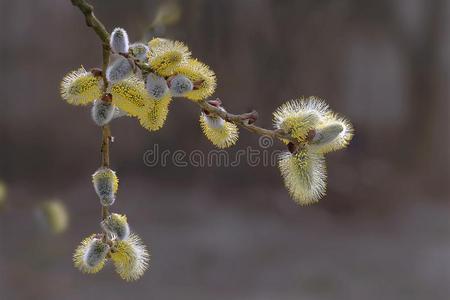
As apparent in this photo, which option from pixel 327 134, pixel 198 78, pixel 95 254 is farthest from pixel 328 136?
pixel 95 254

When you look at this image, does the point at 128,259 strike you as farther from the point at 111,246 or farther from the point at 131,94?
the point at 131,94

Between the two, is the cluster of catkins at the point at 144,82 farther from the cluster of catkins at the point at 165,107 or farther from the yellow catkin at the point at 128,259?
the yellow catkin at the point at 128,259

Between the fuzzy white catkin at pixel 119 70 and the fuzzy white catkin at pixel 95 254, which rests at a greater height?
the fuzzy white catkin at pixel 119 70

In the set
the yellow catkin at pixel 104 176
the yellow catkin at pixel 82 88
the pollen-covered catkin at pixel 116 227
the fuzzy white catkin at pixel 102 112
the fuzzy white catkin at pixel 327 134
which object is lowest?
the pollen-covered catkin at pixel 116 227

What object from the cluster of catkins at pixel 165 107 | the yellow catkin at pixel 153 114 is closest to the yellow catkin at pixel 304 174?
the cluster of catkins at pixel 165 107

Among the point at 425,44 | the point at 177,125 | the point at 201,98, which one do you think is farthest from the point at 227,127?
the point at 425,44

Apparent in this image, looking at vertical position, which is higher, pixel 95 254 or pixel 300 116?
pixel 300 116
